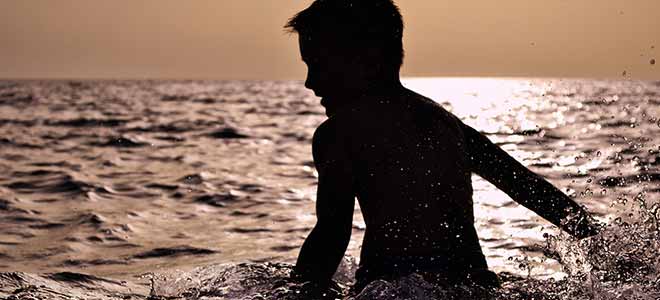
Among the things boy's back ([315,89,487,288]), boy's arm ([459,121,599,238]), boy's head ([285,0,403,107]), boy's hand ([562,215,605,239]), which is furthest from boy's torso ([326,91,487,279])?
boy's hand ([562,215,605,239])

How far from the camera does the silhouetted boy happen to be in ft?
11.2

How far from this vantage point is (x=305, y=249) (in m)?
3.52

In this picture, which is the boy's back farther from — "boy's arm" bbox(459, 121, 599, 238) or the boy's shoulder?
"boy's arm" bbox(459, 121, 599, 238)

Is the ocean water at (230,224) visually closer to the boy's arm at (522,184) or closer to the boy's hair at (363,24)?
the boy's arm at (522,184)

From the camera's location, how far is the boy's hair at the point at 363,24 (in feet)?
11.6

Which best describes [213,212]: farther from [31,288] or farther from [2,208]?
[31,288]

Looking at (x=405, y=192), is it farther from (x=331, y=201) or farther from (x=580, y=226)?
(x=580, y=226)

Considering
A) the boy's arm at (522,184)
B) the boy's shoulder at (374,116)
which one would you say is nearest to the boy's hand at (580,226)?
the boy's arm at (522,184)

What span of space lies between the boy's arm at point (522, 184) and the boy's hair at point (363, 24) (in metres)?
0.53

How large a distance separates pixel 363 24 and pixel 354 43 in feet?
0.27

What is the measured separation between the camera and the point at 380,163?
3.42 metres

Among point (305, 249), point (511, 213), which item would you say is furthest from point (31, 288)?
point (511, 213)

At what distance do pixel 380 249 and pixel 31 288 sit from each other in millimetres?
2331

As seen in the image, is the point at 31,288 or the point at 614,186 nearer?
the point at 31,288
